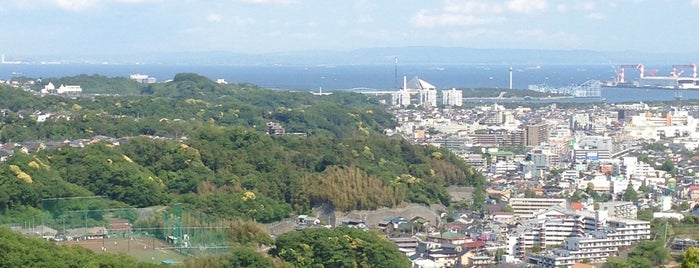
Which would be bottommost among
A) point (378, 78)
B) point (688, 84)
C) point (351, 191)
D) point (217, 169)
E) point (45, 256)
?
point (378, 78)

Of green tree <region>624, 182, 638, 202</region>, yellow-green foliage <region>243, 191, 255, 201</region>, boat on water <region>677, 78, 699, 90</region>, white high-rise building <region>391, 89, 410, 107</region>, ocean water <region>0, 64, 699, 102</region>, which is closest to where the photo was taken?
yellow-green foliage <region>243, 191, 255, 201</region>

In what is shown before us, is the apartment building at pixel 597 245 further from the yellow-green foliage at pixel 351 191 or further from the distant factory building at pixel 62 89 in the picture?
the distant factory building at pixel 62 89

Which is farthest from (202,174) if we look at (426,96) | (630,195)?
(426,96)

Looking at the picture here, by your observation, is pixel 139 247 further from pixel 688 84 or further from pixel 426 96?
pixel 688 84

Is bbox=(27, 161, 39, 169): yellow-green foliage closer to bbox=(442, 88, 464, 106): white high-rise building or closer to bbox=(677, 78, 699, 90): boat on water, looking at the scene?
bbox=(442, 88, 464, 106): white high-rise building

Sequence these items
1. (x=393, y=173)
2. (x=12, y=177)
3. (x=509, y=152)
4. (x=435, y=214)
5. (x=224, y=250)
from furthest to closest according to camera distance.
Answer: (x=509, y=152) < (x=393, y=173) < (x=435, y=214) < (x=12, y=177) < (x=224, y=250)

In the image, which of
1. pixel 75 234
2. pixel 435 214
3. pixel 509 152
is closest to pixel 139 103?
pixel 509 152

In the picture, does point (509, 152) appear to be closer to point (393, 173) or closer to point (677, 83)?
point (393, 173)

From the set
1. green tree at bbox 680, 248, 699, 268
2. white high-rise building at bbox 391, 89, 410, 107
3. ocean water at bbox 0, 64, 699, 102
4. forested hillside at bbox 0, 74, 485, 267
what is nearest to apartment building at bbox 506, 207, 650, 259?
forested hillside at bbox 0, 74, 485, 267
